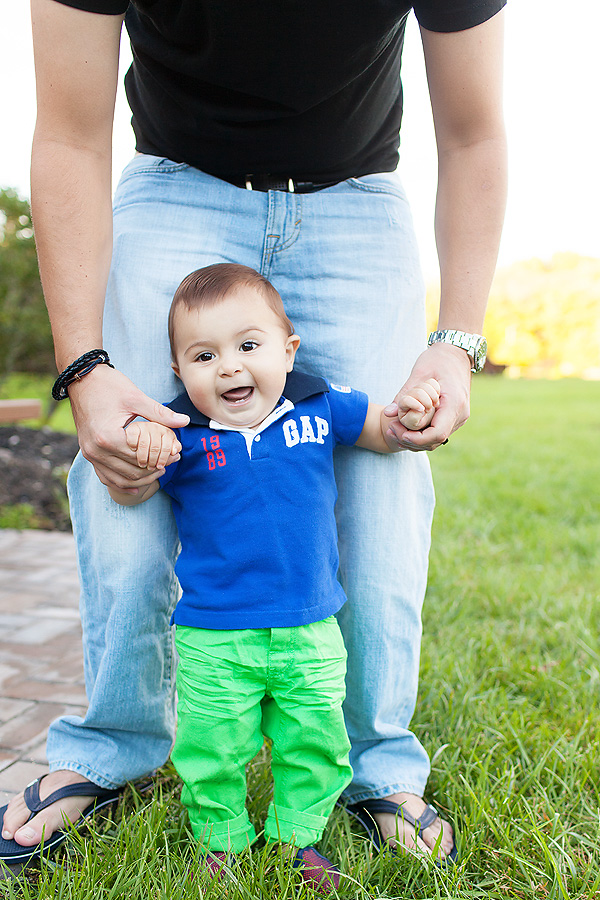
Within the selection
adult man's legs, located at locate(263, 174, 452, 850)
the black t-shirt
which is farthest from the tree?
adult man's legs, located at locate(263, 174, 452, 850)

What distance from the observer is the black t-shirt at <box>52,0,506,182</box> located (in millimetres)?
1400

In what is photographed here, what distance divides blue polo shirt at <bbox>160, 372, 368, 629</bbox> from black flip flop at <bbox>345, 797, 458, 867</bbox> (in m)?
0.48

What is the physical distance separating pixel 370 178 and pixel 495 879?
4.87 feet

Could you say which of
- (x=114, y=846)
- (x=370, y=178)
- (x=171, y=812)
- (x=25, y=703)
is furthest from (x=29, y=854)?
(x=370, y=178)

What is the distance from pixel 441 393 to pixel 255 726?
0.77 m

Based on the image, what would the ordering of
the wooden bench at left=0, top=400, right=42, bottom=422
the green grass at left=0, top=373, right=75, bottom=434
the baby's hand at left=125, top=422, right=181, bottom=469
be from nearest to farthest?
the baby's hand at left=125, top=422, right=181, bottom=469 < the wooden bench at left=0, top=400, right=42, bottom=422 < the green grass at left=0, top=373, right=75, bottom=434

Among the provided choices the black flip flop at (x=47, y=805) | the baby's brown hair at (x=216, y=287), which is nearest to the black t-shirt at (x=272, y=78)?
the baby's brown hair at (x=216, y=287)

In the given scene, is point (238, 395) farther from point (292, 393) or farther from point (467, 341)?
point (467, 341)

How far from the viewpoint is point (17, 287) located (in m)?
7.28

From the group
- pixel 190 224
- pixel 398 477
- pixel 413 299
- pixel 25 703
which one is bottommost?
pixel 25 703

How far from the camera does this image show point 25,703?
2256 millimetres

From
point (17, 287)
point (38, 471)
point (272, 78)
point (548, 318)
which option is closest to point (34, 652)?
point (272, 78)

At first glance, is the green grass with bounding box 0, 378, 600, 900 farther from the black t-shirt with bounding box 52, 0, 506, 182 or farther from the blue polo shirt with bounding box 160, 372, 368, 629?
the black t-shirt with bounding box 52, 0, 506, 182

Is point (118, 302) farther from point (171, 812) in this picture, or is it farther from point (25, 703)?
point (25, 703)
